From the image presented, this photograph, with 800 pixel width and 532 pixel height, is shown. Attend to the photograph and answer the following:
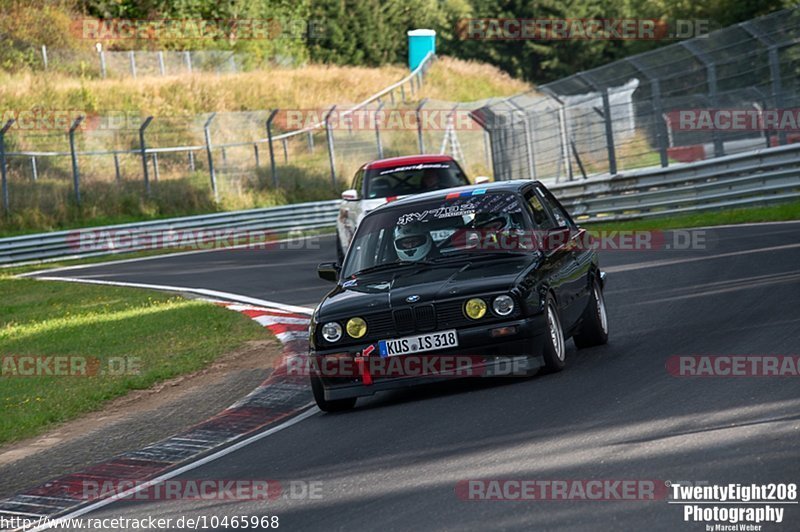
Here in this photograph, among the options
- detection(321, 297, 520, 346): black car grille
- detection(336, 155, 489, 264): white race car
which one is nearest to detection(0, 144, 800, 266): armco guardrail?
detection(336, 155, 489, 264): white race car

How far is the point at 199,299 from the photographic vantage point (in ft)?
59.8

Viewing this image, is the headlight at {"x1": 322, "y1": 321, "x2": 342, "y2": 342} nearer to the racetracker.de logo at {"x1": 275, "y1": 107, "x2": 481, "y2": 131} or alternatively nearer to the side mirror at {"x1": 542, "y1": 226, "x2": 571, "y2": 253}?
the side mirror at {"x1": 542, "y1": 226, "x2": 571, "y2": 253}

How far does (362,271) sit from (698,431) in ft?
12.2

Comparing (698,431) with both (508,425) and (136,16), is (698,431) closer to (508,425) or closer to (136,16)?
(508,425)

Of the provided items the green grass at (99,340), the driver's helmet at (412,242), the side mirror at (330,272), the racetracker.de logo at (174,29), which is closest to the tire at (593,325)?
the driver's helmet at (412,242)

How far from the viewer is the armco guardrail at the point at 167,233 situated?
31.3m

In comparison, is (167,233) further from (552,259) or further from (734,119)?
(552,259)

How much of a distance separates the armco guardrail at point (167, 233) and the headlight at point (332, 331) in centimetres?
2338

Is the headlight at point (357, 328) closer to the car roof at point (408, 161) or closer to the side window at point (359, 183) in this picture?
the side window at point (359, 183)

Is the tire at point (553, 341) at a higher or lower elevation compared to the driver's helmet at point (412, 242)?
lower

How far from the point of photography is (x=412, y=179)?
760 inches

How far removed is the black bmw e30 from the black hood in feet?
0.03

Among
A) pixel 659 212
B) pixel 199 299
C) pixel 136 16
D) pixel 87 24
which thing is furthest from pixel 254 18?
pixel 199 299

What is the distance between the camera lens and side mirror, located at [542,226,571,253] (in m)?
9.78
